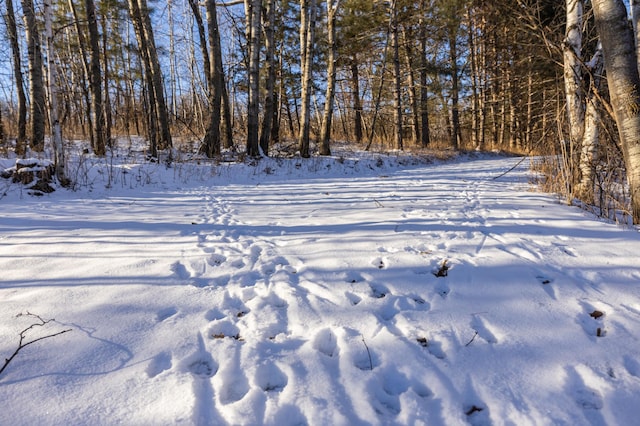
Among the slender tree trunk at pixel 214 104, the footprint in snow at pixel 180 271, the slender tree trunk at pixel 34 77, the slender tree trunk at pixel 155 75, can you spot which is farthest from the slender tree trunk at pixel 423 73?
the footprint in snow at pixel 180 271

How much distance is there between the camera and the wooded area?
13.7 ft

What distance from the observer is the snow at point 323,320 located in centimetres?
132

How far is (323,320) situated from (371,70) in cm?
1774

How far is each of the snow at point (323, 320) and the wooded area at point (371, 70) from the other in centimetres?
148

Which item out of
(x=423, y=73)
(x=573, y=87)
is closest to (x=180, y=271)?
(x=573, y=87)

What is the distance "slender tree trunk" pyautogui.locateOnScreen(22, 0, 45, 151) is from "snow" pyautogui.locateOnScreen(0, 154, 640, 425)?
5785mm

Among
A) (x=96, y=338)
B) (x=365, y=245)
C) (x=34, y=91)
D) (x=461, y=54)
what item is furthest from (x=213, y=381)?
(x=461, y=54)

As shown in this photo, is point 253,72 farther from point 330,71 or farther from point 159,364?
point 159,364

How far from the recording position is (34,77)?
303 inches

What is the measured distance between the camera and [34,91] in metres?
7.82

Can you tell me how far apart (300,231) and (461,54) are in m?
17.7

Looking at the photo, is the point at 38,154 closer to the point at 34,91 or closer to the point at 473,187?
the point at 34,91

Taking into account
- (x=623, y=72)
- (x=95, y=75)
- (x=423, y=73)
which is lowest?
(x=623, y=72)

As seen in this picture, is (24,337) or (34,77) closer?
(24,337)
